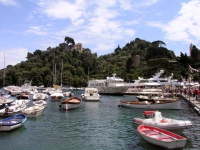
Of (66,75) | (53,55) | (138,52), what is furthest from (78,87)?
(138,52)

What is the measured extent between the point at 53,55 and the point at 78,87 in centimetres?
3527

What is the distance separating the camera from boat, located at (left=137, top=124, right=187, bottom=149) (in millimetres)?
17156

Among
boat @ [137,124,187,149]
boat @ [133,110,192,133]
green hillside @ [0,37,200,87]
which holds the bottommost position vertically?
boat @ [137,124,187,149]

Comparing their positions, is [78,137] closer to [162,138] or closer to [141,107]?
[162,138]

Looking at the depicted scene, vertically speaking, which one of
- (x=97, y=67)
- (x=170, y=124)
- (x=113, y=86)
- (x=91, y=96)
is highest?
(x=97, y=67)

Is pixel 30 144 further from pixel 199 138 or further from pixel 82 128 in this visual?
pixel 199 138

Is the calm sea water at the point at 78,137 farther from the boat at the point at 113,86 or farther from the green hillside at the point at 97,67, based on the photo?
the green hillside at the point at 97,67

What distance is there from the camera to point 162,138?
18406 millimetres

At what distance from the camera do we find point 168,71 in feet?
384

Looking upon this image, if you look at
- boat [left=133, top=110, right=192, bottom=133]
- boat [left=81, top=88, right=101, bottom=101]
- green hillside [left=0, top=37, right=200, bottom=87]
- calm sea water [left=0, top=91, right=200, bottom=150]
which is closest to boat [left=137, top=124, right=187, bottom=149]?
calm sea water [left=0, top=91, right=200, bottom=150]

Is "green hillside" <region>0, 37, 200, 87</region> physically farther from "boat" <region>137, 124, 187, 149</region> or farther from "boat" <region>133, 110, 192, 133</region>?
"boat" <region>137, 124, 187, 149</region>

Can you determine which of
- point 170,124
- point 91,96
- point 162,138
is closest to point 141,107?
point 91,96

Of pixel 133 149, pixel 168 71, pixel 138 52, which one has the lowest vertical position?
pixel 133 149

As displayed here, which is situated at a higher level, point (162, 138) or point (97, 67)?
point (97, 67)
